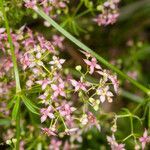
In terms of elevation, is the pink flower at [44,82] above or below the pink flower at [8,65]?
below

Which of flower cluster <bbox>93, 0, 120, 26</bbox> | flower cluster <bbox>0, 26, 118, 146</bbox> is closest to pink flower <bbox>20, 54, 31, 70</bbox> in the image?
flower cluster <bbox>0, 26, 118, 146</bbox>

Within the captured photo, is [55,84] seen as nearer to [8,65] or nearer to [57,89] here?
[57,89]

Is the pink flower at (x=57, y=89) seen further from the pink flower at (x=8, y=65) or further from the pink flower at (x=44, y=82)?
the pink flower at (x=8, y=65)

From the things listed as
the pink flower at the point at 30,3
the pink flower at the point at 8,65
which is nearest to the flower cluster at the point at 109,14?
the pink flower at the point at 30,3

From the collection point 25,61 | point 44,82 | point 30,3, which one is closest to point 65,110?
point 44,82

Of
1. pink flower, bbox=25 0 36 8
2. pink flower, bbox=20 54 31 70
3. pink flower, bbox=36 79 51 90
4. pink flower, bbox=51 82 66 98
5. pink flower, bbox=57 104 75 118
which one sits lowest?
pink flower, bbox=57 104 75 118

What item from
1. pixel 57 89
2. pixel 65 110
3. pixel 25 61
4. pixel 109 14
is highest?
pixel 109 14

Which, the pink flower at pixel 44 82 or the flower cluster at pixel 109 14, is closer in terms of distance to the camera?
the pink flower at pixel 44 82

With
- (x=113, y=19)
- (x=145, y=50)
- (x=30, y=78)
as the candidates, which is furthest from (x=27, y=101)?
(x=145, y=50)

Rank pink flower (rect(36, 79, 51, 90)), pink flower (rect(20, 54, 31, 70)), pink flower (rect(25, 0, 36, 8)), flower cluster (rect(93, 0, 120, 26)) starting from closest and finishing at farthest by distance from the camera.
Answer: pink flower (rect(36, 79, 51, 90)), pink flower (rect(20, 54, 31, 70)), pink flower (rect(25, 0, 36, 8)), flower cluster (rect(93, 0, 120, 26))

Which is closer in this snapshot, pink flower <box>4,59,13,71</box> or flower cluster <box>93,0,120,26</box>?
pink flower <box>4,59,13,71</box>

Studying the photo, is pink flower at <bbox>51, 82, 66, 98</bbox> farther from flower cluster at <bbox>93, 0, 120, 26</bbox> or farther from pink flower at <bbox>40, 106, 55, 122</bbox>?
flower cluster at <bbox>93, 0, 120, 26</bbox>
